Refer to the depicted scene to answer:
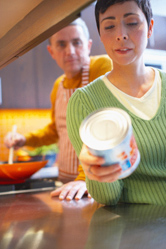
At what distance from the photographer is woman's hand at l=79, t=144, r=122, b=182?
0.54 metres

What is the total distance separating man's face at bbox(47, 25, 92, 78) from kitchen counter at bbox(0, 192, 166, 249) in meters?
0.94

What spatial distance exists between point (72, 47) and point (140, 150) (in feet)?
3.28

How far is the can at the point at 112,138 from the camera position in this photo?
0.52 meters

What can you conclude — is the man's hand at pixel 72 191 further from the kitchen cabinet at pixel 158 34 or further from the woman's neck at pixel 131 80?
the kitchen cabinet at pixel 158 34

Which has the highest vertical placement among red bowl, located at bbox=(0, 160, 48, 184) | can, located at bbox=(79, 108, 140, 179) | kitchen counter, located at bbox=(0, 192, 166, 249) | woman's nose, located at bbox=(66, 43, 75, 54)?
woman's nose, located at bbox=(66, 43, 75, 54)

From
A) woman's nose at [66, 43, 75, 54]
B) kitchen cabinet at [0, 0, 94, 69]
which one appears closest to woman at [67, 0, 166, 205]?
kitchen cabinet at [0, 0, 94, 69]

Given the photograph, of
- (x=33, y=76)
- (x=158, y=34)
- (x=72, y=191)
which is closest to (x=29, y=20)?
(x=72, y=191)

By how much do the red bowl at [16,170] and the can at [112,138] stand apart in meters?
0.80

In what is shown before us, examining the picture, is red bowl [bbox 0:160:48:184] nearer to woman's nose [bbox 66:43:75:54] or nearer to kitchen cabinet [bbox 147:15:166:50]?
woman's nose [bbox 66:43:75:54]

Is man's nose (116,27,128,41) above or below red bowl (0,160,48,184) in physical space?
above

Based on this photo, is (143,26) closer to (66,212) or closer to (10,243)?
(66,212)

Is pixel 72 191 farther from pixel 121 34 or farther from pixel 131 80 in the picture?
pixel 121 34

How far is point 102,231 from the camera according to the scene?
0.66 metres

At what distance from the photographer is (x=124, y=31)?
2.87 ft
